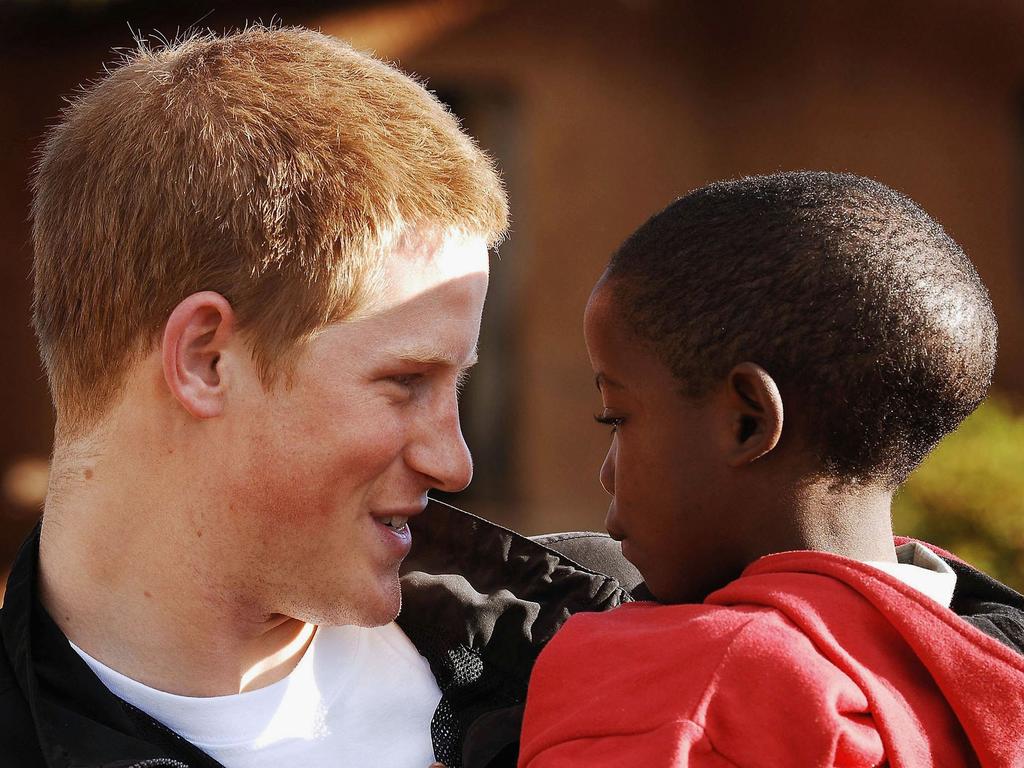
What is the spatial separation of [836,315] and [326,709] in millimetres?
1108

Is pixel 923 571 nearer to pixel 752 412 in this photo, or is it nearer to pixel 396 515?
pixel 752 412

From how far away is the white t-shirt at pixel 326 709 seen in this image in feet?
7.04

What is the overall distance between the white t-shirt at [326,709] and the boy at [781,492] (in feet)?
1.31

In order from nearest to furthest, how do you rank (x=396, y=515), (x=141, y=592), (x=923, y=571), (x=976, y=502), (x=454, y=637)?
(x=923, y=571), (x=141, y=592), (x=396, y=515), (x=454, y=637), (x=976, y=502)

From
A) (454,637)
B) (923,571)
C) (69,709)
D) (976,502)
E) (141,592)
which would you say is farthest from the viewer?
(976,502)

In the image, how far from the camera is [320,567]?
2.24 m

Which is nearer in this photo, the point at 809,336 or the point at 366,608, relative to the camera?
the point at 809,336

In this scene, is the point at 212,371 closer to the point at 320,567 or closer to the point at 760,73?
the point at 320,567

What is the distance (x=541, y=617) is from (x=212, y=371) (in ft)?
2.59

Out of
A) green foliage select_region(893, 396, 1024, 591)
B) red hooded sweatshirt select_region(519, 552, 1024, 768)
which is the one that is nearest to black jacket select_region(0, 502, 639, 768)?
red hooded sweatshirt select_region(519, 552, 1024, 768)

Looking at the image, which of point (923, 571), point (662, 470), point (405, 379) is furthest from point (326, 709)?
point (923, 571)

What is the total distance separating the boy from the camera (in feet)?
5.81

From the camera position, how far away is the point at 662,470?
83.9 inches

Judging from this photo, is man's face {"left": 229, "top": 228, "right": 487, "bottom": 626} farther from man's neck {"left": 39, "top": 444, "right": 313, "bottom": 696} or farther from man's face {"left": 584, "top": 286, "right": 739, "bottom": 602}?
man's face {"left": 584, "top": 286, "right": 739, "bottom": 602}
